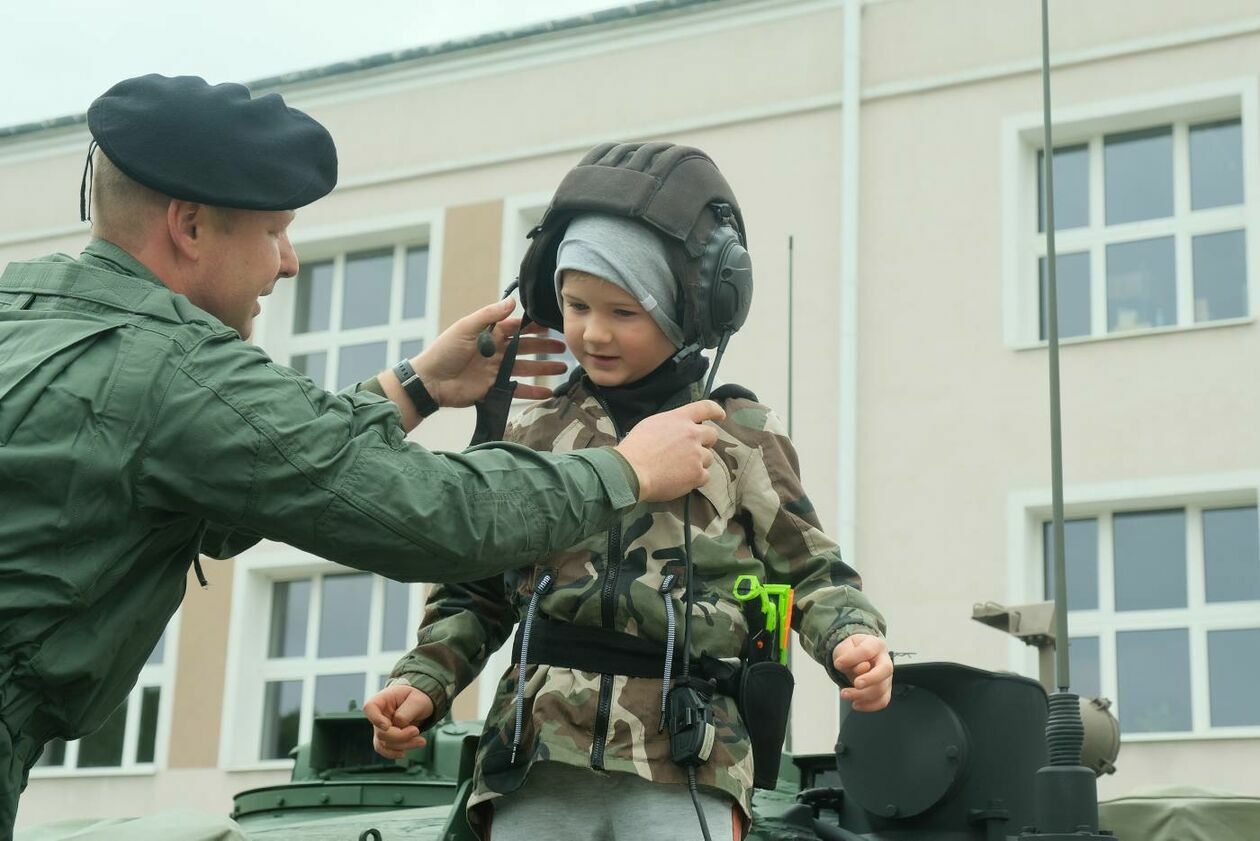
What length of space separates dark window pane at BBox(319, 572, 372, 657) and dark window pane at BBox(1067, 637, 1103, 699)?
6271 millimetres

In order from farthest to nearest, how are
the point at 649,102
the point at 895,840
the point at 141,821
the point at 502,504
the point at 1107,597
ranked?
the point at 649,102, the point at 1107,597, the point at 895,840, the point at 141,821, the point at 502,504

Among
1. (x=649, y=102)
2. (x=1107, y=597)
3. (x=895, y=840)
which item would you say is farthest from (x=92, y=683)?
(x=649, y=102)

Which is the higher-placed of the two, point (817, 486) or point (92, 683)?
point (817, 486)

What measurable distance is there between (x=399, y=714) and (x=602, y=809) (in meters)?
0.40

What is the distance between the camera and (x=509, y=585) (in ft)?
11.2

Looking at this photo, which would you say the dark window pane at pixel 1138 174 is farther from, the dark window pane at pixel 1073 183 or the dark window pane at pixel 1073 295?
the dark window pane at pixel 1073 295

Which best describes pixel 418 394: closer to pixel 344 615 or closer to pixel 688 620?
pixel 688 620

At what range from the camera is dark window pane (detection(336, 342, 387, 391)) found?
1711 centimetres

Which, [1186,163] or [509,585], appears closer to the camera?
[509,585]

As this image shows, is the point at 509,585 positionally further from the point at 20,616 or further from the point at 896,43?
the point at 896,43

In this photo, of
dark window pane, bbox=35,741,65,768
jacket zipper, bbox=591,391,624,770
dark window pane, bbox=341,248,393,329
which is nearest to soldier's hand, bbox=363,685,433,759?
jacket zipper, bbox=591,391,624,770

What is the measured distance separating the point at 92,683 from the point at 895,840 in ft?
7.90

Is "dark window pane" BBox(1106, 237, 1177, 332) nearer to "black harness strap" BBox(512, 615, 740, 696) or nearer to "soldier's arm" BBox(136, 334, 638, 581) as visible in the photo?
"black harness strap" BBox(512, 615, 740, 696)

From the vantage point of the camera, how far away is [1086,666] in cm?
1333
